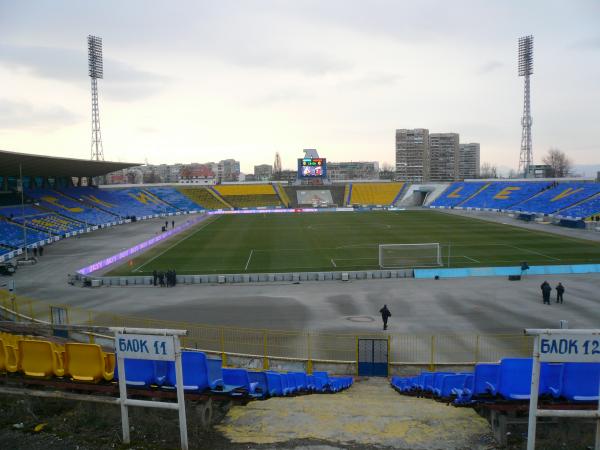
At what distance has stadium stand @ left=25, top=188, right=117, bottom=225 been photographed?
67.5 metres

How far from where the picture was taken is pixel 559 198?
76.8 m

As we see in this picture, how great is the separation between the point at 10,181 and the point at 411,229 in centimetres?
5641

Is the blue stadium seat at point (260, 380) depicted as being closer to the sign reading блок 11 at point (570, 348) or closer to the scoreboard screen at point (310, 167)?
the sign reading блок 11 at point (570, 348)

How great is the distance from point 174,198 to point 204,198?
23.4ft

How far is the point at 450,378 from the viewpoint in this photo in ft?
35.7

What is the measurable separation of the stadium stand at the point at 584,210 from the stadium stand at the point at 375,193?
43.9 meters

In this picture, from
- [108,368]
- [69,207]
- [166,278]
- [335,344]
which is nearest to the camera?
[108,368]

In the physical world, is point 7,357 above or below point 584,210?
below

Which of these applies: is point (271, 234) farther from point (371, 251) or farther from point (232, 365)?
point (232, 365)

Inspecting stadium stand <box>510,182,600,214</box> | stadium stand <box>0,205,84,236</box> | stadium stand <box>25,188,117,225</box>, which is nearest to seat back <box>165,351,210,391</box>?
stadium stand <box>0,205,84,236</box>

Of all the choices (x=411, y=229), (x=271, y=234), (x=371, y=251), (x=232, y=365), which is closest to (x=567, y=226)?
(x=411, y=229)

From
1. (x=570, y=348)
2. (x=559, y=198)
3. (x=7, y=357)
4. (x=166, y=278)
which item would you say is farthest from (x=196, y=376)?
(x=559, y=198)

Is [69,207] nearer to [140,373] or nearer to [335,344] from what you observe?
[335,344]

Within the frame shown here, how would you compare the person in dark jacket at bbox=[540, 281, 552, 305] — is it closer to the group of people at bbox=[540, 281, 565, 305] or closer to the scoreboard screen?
the group of people at bbox=[540, 281, 565, 305]
